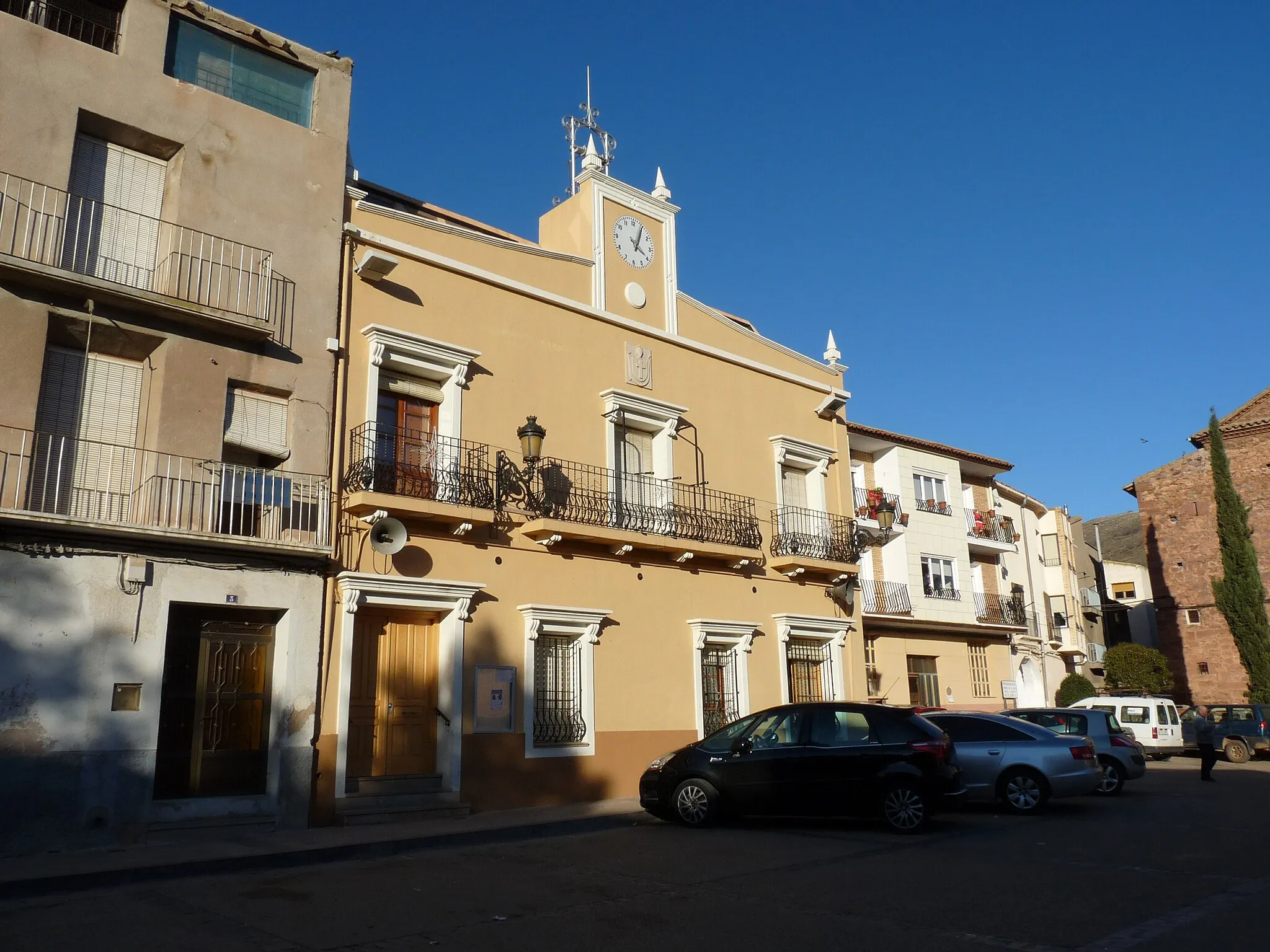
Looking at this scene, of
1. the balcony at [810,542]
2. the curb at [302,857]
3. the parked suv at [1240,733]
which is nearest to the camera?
the curb at [302,857]

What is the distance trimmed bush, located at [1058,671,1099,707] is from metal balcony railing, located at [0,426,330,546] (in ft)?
91.4

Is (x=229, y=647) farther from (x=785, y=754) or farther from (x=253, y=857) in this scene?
(x=785, y=754)

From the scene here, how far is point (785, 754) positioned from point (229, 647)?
22.5ft

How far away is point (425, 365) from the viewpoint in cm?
1498

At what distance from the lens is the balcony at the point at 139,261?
38.1 ft

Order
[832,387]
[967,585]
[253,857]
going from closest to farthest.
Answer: [253,857], [832,387], [967,585]

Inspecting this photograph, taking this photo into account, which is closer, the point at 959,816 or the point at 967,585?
the point at 959,816

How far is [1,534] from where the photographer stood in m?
10.7

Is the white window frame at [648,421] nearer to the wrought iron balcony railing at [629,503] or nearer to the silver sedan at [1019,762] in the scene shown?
the wrought iron balcony railing at [629,503]

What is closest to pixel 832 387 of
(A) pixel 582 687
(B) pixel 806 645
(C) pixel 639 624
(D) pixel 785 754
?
(B) pixel 806 645

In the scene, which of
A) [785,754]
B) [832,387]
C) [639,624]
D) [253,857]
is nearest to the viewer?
[253,857]

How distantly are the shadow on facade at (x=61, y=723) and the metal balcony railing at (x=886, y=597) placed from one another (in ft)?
65.8

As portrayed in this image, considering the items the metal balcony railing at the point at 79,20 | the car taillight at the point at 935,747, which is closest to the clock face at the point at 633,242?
the metal balcony railing at the point at 79,20

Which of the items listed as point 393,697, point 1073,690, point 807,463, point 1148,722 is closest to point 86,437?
point 393,697
